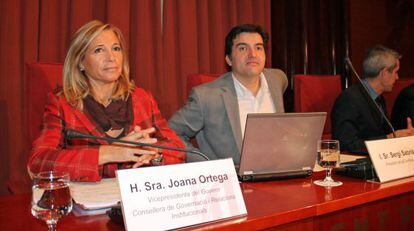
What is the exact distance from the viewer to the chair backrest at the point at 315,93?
102 inches

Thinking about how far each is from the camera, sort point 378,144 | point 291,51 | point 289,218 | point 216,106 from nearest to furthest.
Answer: point 289,218 → point 378,144 → point 216,106 → point 291,51

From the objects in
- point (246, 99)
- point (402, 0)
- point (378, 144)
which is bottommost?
point (378, 144)

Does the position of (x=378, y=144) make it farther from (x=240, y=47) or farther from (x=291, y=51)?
(x=291, y=51)

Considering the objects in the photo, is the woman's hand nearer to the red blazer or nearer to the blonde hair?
the red blazer

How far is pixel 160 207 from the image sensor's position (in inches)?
33.1

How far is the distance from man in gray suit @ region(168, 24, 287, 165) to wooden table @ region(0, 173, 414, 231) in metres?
0.55

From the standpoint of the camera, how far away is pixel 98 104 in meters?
1.64

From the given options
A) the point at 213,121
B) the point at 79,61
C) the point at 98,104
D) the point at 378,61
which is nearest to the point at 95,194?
the point at 98,104

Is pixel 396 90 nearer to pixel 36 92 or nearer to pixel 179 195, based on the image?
pixel 36 92

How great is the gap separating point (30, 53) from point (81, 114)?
79 cm

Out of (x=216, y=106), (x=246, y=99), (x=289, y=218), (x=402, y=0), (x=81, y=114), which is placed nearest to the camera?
(x=289, y=218)

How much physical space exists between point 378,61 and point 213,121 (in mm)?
1384

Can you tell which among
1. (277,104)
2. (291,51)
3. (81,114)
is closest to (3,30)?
(81,114)

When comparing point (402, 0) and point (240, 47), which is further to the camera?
point (402, 0)
